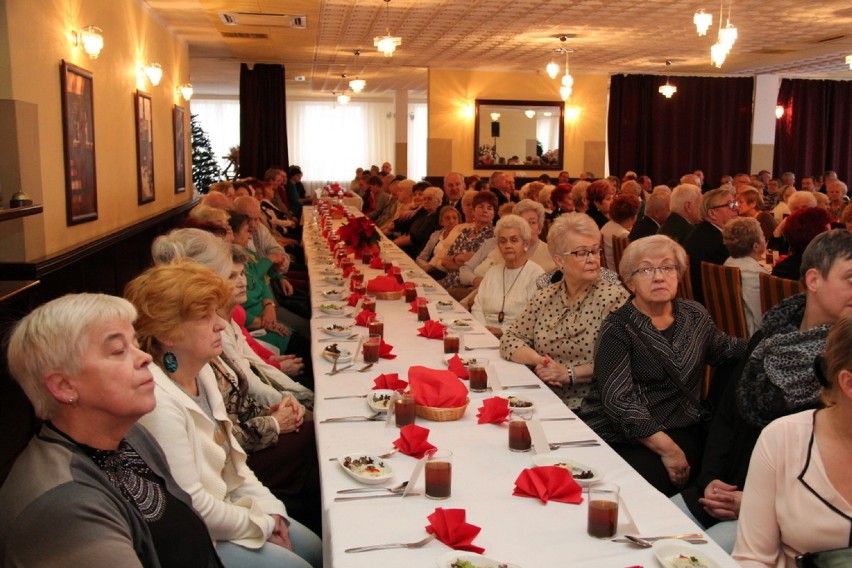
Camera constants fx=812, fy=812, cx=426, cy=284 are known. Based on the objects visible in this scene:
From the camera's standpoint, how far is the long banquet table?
6.04 feet

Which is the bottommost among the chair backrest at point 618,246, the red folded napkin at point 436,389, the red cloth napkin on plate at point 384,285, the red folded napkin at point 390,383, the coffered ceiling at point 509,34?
the red folded napkin at point 390,383

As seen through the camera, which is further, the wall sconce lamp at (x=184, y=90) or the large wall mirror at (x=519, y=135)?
the large wall mirror at (x=519, y=135)

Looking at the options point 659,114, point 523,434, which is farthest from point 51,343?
point 659,114

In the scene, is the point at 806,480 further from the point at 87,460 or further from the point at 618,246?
the point at 618,246

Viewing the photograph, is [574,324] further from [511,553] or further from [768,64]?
[768,64]

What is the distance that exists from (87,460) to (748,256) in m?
4.56

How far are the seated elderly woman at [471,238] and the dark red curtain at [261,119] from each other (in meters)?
9.97

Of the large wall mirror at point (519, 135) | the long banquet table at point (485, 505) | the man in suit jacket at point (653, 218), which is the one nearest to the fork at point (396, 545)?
the long banquet table at point (485, 505)

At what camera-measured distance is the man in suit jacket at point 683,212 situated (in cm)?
650

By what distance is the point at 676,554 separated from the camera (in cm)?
181

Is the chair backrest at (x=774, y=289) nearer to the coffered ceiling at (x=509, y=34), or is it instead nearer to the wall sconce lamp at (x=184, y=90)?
the coffered ceiling at (x=509, y=34)

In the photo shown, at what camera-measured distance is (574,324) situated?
3.57 m

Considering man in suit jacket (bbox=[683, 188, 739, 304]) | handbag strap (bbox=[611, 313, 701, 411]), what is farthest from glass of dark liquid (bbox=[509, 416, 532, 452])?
man in suit jacket (bbox=[683, 188, 739, 304])

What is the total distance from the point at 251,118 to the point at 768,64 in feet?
32.1
